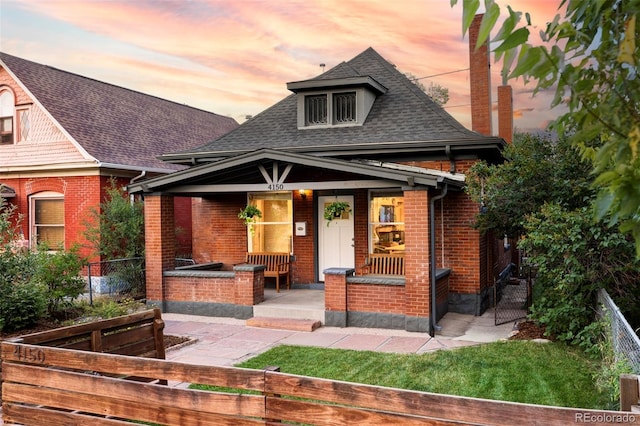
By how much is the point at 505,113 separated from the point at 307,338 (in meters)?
17.2

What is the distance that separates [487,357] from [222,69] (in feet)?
63.4

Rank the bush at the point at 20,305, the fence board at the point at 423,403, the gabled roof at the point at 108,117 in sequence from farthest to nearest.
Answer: the gabled roof at the point at 108,117, the bush at the point at 20,305, the fence board at the point at 423,403

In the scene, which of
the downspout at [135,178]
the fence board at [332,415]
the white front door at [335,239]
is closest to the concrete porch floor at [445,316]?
the white front door at [335,239]

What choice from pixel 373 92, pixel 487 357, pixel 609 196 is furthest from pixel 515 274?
pixel 609 196

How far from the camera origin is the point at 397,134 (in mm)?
13531

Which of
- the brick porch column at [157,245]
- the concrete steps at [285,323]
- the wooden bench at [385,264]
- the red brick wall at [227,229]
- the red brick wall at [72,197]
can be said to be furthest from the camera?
the red brick wall at [72,197]

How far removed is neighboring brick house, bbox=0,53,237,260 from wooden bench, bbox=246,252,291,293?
5.41 meters

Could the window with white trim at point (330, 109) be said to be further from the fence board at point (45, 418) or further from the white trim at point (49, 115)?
the fence board at point (45, 418)

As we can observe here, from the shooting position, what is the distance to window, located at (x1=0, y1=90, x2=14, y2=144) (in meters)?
18.1

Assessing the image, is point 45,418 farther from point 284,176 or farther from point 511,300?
point 511,300

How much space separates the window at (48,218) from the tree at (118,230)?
218 centimetres

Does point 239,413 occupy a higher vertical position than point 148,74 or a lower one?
lower

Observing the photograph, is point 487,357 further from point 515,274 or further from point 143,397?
point 515,274

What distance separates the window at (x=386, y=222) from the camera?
44.2 feet
